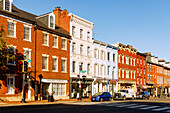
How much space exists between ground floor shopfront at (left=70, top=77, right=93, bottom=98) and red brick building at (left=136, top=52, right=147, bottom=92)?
23998 millimetres

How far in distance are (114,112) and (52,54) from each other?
21.0 meters

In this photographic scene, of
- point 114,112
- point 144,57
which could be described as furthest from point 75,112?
point 144,57

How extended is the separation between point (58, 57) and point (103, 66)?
1562 cm

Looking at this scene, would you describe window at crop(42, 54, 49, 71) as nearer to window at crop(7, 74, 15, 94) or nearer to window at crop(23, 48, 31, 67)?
window at crop(23, 48, 31, 67)

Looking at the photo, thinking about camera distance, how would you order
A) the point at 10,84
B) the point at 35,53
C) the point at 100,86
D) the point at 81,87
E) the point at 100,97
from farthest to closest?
the point at 100,86
the point at 81,87
the point at 35,53
the point at 100,97
the point at 10,84

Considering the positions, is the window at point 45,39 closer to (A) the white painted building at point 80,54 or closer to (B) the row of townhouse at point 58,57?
(B) the row of townhouse at point 58,57

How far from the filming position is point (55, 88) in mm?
37125

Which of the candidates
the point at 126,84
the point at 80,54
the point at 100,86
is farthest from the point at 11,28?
the point at 126,84

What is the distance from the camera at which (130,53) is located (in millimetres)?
61812

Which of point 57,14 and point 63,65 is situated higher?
point 57,14

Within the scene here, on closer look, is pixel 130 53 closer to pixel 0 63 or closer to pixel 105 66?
pixel 105 66

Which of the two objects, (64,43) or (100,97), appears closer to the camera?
(100,97)

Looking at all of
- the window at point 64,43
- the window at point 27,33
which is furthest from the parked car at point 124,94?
the window at point 27,33

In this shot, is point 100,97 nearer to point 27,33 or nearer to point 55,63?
point 55,63
